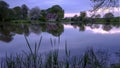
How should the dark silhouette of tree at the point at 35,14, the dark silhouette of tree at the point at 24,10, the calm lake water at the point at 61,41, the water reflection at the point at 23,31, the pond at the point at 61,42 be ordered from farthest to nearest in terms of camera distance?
the dark silhouette of tree at the point at 24,10
the dark silhouette of tree at the point at 35,14
the water reflection at the point at 23,31
the calm lake water at the point at 61,41
the pond at the point at 61,42

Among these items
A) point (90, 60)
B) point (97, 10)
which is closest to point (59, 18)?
point (97, 10)

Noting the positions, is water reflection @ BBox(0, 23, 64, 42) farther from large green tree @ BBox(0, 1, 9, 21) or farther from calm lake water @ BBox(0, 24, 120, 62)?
large green tree @ BBox(0, 1, 9, 21)

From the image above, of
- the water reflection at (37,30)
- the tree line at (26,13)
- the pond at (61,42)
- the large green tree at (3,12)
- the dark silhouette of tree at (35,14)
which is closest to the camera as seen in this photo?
the pond at (61,42)

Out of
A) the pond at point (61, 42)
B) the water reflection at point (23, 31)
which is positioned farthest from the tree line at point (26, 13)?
the pond at point (61, 42)

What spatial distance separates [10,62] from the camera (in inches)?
338

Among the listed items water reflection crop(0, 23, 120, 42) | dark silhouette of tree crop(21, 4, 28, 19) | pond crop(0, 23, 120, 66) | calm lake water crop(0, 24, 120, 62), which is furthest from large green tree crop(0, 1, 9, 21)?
pond crop(0, 23, 120, 66)

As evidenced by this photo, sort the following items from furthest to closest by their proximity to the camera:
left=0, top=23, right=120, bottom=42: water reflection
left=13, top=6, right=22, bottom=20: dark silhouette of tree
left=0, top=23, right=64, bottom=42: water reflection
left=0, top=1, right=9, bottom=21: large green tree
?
left=13, top=6, right=22, bottom=20: dark silhouette of tree
left=0, top=1, right=9, bottom=21: large green tree
left=0, top=23, right=120, bottom=42: water reflection
left=0, top=23, right=64, bottom=42: water reflection

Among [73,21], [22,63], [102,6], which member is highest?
[102,6]

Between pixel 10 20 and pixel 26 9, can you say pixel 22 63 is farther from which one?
pixel 26 9

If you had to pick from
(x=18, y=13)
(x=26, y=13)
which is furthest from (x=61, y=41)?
(x=26, y=13)

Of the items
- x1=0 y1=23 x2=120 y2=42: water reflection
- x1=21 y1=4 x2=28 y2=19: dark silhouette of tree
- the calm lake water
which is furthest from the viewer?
x1=21 y1=4 x2=28 y2=19: dark silhouette of tree

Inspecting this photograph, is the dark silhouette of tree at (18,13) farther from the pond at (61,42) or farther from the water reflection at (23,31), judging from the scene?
the pond at (61,42)

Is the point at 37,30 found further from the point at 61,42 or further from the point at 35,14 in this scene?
the point at 35,14

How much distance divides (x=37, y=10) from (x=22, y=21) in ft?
24.0
